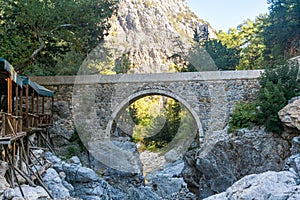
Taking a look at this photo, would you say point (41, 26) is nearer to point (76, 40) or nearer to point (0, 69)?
point (76, 40)

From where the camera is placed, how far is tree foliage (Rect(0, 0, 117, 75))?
10195 millimetres

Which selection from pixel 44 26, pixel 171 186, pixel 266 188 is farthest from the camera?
pixel 171 186

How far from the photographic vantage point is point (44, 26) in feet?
35.9

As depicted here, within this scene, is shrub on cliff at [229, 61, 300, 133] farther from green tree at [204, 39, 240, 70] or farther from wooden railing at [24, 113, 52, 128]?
green tree at [204, 39, 240, 70]

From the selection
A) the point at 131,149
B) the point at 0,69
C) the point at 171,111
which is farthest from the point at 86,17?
the point at 171,111

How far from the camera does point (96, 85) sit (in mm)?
12812

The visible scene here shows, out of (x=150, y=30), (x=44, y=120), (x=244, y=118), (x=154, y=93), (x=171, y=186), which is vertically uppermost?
(x=150, y=30)

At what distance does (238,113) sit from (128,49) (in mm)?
29662

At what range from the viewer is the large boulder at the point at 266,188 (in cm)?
207

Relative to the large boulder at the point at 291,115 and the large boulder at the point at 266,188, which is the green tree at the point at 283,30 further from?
the large boulder at the point at 266,188

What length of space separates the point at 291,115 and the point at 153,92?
5.54m

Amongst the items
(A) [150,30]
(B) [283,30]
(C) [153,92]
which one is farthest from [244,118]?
(A) [150,30]

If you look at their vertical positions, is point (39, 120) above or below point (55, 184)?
above

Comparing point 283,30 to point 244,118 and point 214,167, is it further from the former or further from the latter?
point 214,167
